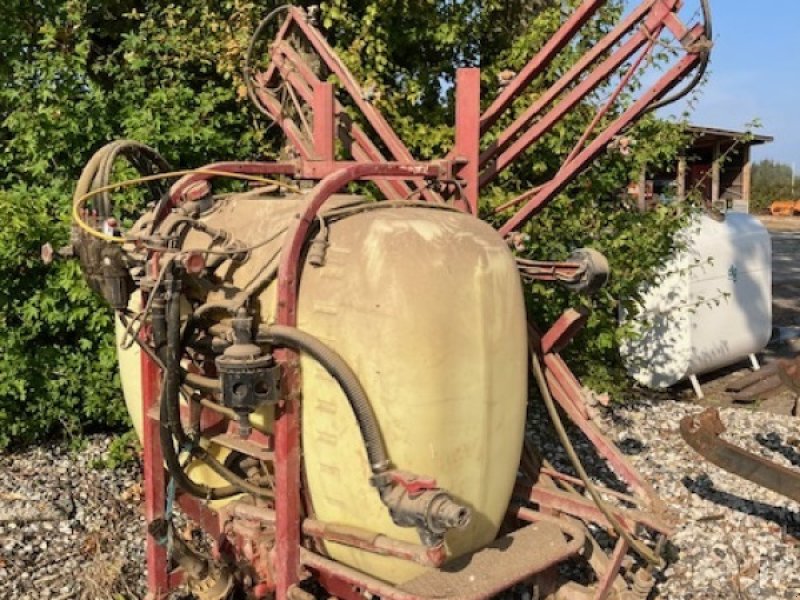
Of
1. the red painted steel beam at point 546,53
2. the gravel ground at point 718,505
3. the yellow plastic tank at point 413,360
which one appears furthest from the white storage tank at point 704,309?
the yellow plastic tank at point 413,360

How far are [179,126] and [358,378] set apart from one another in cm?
384

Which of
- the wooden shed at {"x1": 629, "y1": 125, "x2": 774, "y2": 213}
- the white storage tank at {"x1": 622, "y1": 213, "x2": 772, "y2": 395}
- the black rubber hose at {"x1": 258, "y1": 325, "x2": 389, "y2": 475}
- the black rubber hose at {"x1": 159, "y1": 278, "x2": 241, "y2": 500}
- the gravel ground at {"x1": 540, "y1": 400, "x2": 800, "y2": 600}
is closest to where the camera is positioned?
the black rubber hose at {"x1": 258, "y1": 325, "x2": 389, "y2": 475}

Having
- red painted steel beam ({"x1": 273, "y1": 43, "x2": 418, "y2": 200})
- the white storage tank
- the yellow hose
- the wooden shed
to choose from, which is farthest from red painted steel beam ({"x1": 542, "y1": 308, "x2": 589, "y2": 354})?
the wooden shed

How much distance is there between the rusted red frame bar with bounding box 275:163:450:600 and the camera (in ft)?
8.87

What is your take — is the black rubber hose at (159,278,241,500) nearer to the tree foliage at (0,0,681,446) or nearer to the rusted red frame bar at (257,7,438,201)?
the rusted red frame bar at (257,7,438,201)

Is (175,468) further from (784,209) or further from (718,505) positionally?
(784,209)

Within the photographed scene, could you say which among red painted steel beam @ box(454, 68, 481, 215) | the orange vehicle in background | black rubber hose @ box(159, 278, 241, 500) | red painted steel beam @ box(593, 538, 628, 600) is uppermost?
red painted steel beam @ box(454, 68, 481, 215)

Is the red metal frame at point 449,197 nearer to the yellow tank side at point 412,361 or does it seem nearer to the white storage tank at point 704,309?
the yellow tank side at point 412,361

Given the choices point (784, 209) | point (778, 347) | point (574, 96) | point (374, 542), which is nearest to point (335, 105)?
point (574, 96)

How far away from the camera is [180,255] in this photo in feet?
9.29

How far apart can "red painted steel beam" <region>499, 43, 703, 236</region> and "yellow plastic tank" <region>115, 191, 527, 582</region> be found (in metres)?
0.93

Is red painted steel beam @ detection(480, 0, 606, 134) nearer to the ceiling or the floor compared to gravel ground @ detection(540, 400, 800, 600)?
nearer to the ceiling

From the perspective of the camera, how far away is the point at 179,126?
231 inches

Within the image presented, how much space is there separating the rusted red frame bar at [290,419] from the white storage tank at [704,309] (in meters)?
4.44
